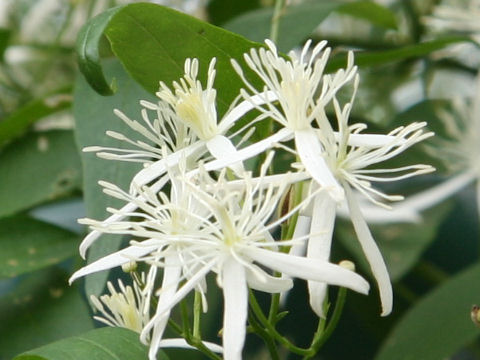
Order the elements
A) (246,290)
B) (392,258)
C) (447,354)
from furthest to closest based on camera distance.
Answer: (392,258), (447,354), (246,290)

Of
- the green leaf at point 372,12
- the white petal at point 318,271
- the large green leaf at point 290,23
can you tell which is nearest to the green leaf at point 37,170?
the large green leaf at point 290,23

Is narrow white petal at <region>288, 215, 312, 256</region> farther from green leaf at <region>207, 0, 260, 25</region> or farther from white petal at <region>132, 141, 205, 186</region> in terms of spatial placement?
green leaf at <region>207, 0, 260, 25</region>

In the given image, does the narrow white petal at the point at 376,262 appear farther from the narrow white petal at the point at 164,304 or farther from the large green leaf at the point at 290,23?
the large green leaf at the point at 290,23

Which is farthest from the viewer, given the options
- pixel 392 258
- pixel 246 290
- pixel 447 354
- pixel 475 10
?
pixel 475 10

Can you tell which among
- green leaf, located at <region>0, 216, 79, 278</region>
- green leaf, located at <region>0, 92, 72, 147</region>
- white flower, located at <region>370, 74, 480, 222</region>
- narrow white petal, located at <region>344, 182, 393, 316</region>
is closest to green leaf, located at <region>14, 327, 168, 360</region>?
narrow white petal, located at <region>344, 182, 393, 316</region>

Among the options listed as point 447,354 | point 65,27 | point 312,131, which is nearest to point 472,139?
point 447,354

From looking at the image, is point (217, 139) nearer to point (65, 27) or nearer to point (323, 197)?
point (323, 197)

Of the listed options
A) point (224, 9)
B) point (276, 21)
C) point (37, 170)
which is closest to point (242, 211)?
point (276, 21)

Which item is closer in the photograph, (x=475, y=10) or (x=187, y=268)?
(x=187, y=268)
